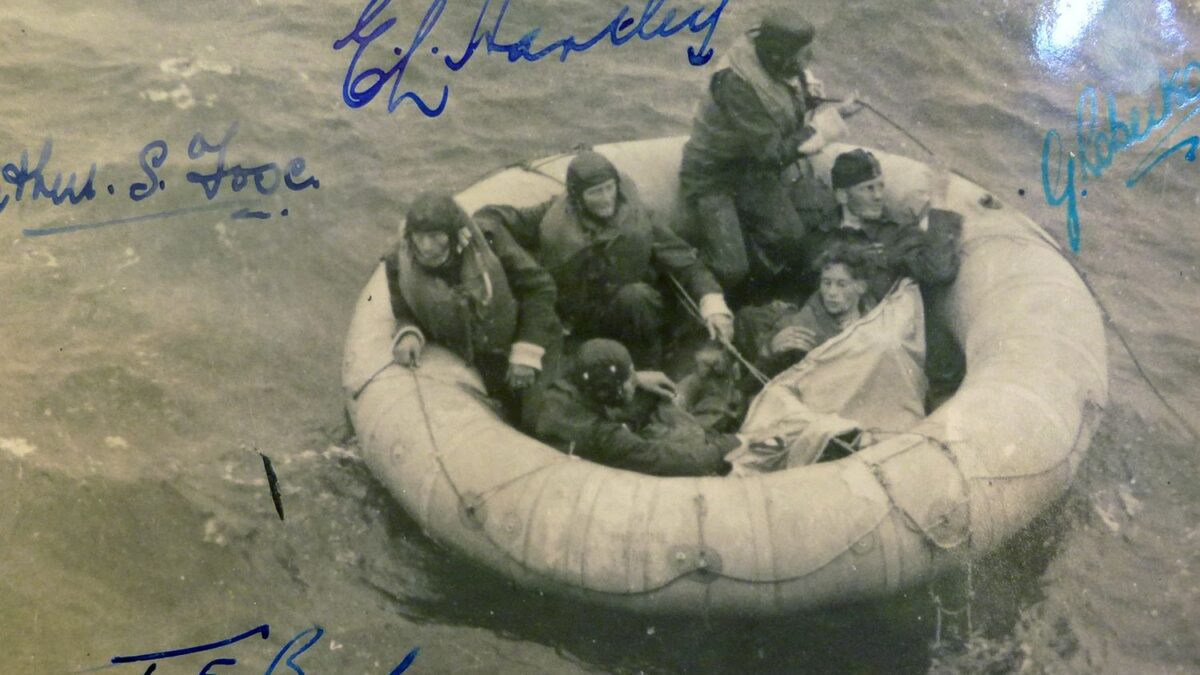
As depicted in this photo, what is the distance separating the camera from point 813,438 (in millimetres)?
4281

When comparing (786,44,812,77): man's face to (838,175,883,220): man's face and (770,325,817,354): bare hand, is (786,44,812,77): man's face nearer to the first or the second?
(838,175,883,220): man's face

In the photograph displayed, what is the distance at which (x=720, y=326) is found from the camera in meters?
4.84

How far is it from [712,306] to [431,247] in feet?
4.10

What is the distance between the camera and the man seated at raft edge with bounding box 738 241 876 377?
4.80 meters

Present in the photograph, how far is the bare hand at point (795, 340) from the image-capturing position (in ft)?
15.6

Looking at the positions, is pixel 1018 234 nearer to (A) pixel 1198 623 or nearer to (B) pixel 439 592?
(A) pixel 1198 623

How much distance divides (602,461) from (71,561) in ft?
7.74

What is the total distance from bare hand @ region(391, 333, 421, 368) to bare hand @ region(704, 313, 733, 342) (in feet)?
3.95

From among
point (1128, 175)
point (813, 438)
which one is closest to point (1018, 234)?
point (813, 438)

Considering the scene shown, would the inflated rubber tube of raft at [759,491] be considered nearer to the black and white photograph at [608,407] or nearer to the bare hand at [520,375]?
the black and white photograph at [608,407]
